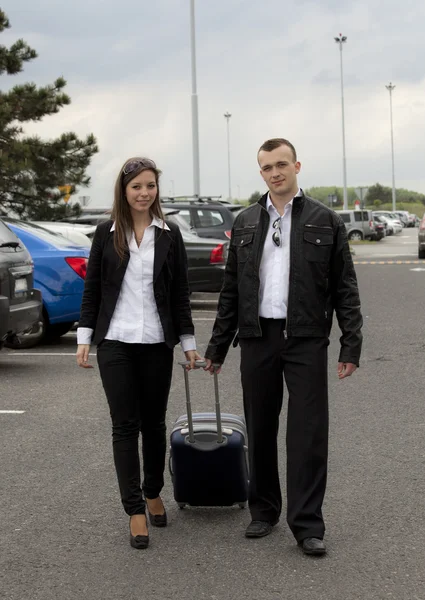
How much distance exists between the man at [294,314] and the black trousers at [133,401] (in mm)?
410

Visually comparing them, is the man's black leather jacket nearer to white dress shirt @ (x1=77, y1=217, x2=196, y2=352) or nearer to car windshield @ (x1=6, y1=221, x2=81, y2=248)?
white dress shirt @ (x1=77, y1=217, x2=196, y2=352)

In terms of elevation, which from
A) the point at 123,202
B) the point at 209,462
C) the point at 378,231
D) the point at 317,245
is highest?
the point at 378,231

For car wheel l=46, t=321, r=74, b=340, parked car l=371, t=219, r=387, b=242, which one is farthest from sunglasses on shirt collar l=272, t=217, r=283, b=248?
parked car l=371, t=219, r=387, b=242

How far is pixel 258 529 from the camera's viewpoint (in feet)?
16.4

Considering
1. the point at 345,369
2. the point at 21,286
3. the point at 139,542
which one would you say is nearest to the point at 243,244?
the point at 345,369

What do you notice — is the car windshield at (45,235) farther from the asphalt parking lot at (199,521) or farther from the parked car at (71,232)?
the asphalt parking lot at (199,521)

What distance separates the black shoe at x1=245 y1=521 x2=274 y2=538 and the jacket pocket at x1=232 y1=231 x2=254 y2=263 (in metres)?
1.23

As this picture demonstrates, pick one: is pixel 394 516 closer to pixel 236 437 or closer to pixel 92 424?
pixel 236 437

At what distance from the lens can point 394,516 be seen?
5.33 metres

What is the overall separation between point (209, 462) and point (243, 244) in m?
1.09

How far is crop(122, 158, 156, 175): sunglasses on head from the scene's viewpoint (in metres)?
5.03

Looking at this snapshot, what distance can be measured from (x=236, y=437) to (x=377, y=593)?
128 centimetres

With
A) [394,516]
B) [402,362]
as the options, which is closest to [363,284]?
[402,362]

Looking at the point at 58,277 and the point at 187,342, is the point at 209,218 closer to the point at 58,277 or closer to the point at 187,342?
the point at 58,277
